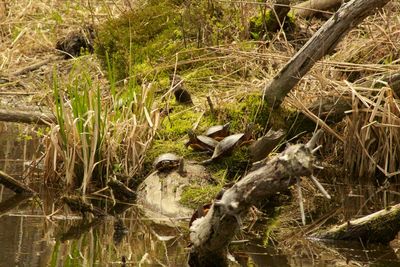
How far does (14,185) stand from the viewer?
22.8 feet

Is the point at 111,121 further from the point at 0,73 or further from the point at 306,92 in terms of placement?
the point at 0,73

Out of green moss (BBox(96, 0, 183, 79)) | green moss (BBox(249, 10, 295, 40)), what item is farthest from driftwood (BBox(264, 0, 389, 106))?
green moss (BBox(249, 10, 295, 40))

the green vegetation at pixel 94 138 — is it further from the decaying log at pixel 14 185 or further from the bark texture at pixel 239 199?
the bark texture at pixel 239 199

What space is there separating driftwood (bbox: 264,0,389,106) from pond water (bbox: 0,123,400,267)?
3.58 ft

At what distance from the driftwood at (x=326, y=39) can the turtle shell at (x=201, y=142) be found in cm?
66

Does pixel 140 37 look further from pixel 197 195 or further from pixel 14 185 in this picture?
pixel 197 195

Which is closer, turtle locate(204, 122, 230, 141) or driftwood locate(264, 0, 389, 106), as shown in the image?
driftwood locate(264, 0, 389, 106)

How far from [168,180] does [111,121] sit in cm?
75

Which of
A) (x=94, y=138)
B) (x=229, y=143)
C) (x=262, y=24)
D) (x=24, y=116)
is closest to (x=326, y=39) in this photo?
(x=229, y=143)

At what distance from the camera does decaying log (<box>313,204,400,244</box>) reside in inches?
229

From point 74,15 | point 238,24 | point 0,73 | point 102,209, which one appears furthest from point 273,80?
point 74,15

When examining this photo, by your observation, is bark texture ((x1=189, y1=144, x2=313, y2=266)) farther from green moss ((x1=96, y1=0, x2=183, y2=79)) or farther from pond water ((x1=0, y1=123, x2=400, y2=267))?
green moss ((x1=96, y1=0, x2=183, y2=79))

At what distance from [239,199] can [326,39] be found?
8.90 feet

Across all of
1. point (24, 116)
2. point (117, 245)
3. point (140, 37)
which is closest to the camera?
point (117, 245)
